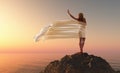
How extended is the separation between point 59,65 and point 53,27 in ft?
12.1

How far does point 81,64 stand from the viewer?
3753 cm

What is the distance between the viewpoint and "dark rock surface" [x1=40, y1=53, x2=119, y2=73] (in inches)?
1462

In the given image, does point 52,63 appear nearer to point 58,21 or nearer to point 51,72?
point 51,72

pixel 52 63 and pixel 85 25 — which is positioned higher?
pixel 85 25

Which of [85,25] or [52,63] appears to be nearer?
[85,25]

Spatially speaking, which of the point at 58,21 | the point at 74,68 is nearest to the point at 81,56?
the point at 74,68

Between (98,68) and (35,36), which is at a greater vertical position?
(35,36)

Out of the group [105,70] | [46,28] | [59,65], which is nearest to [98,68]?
[105,70]

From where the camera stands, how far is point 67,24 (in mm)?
39812

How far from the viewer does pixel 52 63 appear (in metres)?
40.6

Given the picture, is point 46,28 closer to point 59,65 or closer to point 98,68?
point 59,65

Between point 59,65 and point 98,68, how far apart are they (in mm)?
3826

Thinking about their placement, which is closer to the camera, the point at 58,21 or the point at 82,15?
the point at 82,15

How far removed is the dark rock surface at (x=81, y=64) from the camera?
37125 mm
